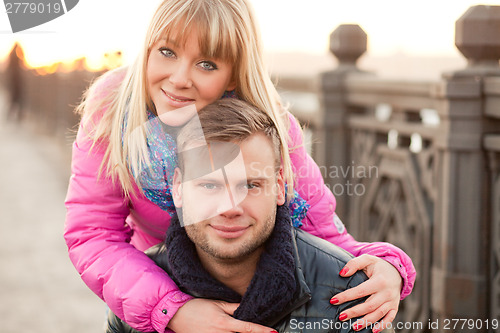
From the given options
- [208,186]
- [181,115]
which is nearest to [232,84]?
[181,115]

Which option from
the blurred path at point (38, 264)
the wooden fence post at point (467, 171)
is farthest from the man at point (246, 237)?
the blurred path at point (38, 264)

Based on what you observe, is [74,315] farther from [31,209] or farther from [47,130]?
[47,130]

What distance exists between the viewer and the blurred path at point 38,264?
180 inches

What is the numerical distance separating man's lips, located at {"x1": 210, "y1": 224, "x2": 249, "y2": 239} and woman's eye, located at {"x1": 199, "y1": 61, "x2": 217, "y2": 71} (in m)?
0.61

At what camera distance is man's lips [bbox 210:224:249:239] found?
2.04 metres

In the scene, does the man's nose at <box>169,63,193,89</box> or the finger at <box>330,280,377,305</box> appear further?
the man's nose at <box>169,63,193,89</box>

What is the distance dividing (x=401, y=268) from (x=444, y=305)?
1.05m

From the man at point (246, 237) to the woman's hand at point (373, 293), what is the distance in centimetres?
3

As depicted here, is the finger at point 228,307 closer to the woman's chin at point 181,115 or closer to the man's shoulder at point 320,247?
the man's shoulder at point 320,247

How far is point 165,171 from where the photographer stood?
2.29 metres

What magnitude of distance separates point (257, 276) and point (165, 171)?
0.48 meters

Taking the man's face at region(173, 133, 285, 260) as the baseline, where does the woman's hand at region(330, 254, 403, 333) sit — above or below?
below
